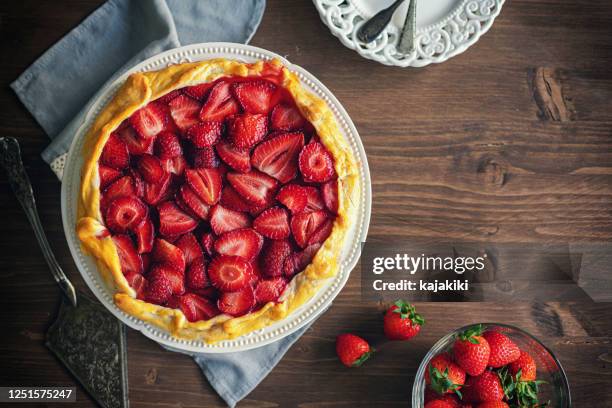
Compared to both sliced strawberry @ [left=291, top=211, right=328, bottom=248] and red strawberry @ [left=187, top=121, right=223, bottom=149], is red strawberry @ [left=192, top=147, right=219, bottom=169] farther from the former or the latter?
sliced strawberry @ [left=291, top=211, right=328, bottom=248]

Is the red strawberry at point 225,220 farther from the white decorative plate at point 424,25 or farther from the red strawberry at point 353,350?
the white decorative plate at point 424,25

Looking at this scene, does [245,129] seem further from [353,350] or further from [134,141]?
[353,350]

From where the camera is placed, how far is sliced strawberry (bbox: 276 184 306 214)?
6.16 feet

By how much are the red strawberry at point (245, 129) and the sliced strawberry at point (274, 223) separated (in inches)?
8.5

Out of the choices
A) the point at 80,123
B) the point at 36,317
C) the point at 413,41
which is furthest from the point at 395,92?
the point at 36,317

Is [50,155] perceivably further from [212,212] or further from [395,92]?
[395,92]

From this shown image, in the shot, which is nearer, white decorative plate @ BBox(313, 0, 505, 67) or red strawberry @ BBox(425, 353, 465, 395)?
red strawberry @ BBox(425, 353, 465, 395)

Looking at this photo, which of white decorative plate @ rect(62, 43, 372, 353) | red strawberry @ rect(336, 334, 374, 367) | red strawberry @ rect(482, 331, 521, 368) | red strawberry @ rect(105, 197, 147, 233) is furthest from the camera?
red strawberry @ rect(336, 334, 374, 367)

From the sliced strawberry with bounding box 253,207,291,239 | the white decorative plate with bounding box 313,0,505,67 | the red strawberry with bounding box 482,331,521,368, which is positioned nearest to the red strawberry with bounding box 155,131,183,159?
the sliced strawberry with bounding box 253,207,291,239

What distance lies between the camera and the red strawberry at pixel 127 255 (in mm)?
1855

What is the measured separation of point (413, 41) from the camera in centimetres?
223

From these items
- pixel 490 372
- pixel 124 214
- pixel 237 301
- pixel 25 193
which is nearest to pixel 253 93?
pixel 124 214

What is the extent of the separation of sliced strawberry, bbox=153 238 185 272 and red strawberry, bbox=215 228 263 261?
0.37 ft

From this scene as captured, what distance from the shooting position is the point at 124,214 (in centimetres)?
184
